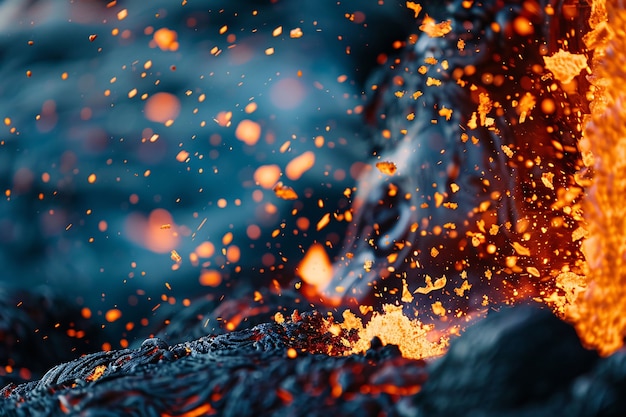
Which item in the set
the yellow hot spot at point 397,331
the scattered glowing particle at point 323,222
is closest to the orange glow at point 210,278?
the scattered glowing particle at point 323,222

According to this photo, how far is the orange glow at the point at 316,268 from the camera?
3.74m

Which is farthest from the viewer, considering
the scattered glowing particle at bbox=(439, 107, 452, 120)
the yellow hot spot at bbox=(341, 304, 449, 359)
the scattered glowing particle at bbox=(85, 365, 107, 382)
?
the scattered glowing particle at bbox=(439, 107, 452, 120)

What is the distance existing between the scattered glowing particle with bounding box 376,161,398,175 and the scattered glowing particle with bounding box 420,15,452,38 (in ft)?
2.71

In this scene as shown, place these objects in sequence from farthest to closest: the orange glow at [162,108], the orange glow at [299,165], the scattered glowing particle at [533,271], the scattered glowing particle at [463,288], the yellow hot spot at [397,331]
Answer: the orange glow at [162,108]
the orange glow at [299,165]
the scattered glowing particle at [463,288]
the scattered glowing particle at [533,271]
the yellow hot spot at [397,331]

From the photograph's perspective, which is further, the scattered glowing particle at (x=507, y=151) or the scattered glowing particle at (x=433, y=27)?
the scattered glowing particle at (x=433, y=27)

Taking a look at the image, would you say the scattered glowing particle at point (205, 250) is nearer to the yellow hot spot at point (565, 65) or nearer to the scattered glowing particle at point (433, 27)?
the scattered glowing particle at point (433, 27)

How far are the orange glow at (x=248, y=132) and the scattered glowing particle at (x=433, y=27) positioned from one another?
3.94 ft

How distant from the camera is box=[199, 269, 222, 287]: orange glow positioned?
150 inches

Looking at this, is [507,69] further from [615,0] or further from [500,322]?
[500,322]

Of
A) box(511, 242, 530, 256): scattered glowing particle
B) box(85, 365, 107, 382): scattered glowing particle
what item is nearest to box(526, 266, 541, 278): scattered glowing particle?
box(511, 242, 530, 256): scattered glowing particle

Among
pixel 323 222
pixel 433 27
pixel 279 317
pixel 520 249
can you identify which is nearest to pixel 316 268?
pixel 323 222

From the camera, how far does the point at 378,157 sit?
3881 mm

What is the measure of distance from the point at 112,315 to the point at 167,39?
181 centimetres

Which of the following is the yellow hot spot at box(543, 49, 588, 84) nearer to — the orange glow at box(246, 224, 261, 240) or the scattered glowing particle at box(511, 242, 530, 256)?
the scattered glowing particle at box(511, 242, 530, 256)
